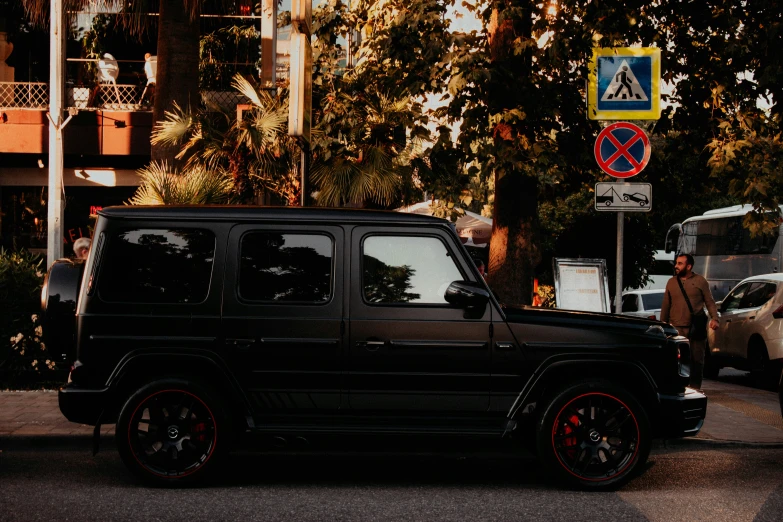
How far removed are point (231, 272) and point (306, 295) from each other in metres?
0.53

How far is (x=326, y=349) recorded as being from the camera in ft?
Answer: 22.0

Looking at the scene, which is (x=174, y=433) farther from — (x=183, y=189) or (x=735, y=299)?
(x=735, y=299)

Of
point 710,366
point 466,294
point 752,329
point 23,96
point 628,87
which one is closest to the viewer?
point 466,294

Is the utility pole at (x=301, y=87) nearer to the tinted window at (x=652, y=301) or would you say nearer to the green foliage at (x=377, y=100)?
the green foliage at (x=377, y=100)

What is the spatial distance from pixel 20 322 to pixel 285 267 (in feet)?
18.3

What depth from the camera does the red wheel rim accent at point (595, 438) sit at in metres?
6.83

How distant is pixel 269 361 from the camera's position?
6707 mm

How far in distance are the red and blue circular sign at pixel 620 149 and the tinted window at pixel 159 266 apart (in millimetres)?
5137

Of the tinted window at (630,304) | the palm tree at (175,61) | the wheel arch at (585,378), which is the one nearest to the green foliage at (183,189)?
the palm tree at (175,61)

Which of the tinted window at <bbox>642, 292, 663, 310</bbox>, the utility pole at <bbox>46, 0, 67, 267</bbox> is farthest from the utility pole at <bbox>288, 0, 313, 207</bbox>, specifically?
the tinted window at <bbox>642, 292, 663, 310</bbox>

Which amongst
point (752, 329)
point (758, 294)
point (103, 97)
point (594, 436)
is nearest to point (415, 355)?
point (594, 436)

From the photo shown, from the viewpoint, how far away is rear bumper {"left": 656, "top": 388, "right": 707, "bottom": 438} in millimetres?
6867

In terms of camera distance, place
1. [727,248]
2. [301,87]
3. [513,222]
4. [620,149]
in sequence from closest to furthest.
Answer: [301,87]
[620,149]
[513,222]
[727,248]

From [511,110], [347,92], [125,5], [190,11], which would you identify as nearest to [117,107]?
[125,5]
